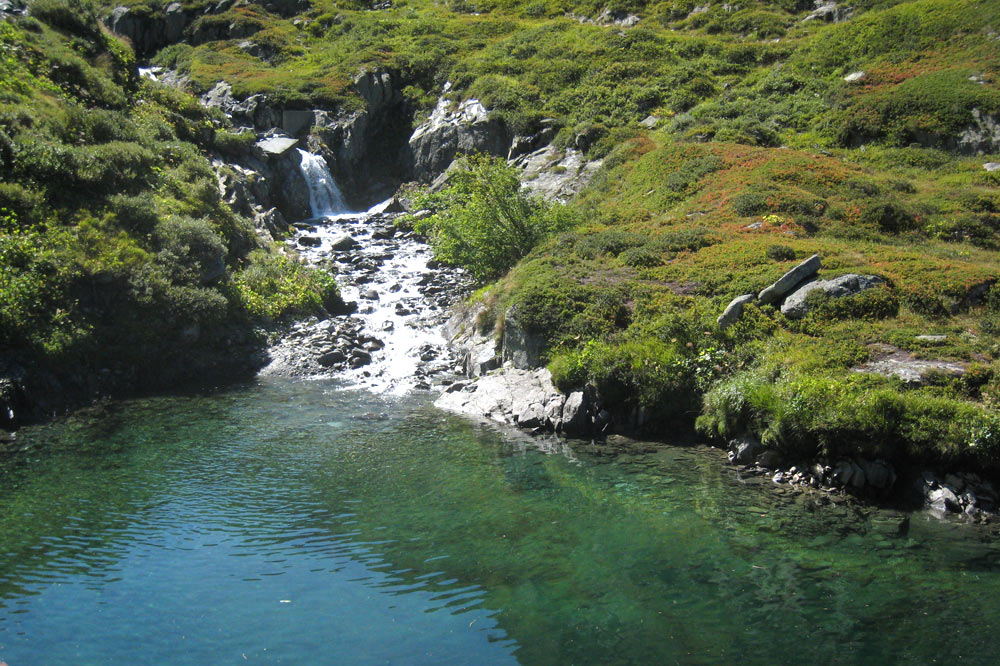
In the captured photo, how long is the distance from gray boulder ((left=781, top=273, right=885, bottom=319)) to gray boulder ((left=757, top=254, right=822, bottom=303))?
445 mm

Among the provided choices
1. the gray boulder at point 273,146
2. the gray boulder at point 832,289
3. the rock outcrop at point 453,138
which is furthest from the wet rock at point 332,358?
the rock outcrop at point 453,138

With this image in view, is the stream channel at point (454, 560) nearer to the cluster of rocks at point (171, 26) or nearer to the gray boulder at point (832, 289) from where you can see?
the gray boulder at point (832, 289)

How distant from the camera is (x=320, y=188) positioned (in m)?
55.6

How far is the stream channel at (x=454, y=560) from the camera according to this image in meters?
9.70

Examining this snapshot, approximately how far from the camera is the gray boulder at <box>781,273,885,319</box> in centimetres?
2123

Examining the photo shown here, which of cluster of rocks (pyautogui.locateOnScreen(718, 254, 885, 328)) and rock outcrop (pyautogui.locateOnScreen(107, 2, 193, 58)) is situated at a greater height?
rock outcrop (pyautogui.locateOnScreen(107, 2, 193, 58))

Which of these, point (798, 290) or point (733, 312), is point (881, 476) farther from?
point (798, 290)

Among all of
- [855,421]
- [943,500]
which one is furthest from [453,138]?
[943,500]

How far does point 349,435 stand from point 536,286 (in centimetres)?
958

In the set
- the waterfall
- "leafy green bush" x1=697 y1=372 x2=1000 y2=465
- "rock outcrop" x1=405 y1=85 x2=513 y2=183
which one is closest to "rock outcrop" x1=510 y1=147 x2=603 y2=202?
"rock outcrop" x1=405 y1=85 x2=513 y2=183

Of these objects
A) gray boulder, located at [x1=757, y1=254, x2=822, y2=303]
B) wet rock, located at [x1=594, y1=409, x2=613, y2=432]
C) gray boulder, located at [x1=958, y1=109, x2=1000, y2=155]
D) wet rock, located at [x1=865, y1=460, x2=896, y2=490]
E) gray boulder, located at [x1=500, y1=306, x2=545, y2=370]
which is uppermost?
gray boulder, located at [x1=958, y1=109, x2=1000, y2=155]

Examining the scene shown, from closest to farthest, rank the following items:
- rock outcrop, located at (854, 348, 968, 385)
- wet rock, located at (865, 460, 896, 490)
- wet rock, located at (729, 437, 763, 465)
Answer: wet rock, located at (865, 460, 896, 490) → rock outcrop, located at (854, 348, 968, 385) → wet rock, located at (729, 437, 763, 465)

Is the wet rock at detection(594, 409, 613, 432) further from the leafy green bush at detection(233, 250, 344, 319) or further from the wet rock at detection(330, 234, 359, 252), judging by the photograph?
the wet rock at detection(330, 234, 359, 252)

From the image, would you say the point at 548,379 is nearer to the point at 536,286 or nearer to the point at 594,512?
the point at 536,286
